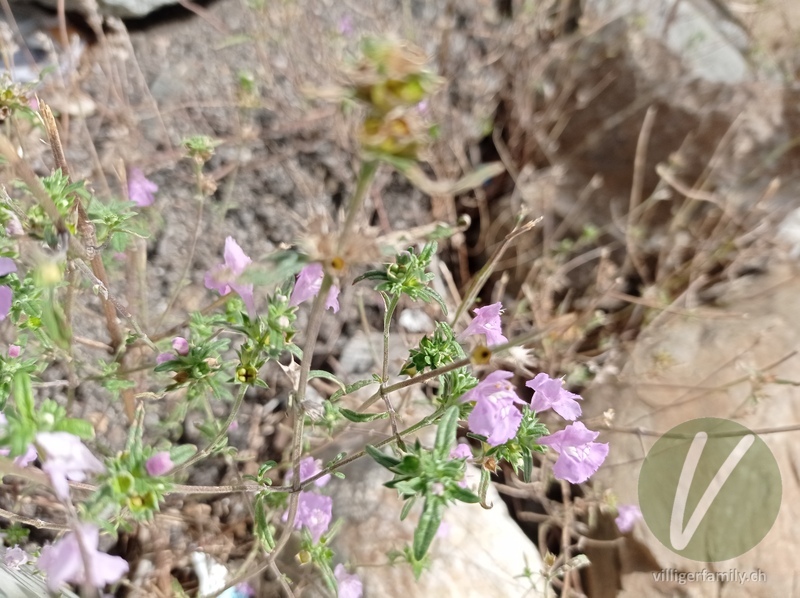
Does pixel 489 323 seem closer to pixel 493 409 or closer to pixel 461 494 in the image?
pixel 493 409

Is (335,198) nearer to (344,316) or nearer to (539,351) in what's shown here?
(344,316)

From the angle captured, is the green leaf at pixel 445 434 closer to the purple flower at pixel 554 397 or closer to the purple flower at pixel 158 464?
the purple flower at pixel 554 397

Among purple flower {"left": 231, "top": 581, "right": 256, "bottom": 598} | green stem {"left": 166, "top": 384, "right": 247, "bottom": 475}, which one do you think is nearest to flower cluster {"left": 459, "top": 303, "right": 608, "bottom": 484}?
green stem {"left": 166, "top": 384, "right": 247, "bottom": 475}

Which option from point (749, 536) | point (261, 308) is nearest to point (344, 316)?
point (261, 308)

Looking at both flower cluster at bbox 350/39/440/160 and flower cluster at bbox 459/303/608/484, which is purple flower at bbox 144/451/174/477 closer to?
flower cluster at bbox 459/303/608/484

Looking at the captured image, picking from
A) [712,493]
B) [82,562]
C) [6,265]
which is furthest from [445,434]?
[712,493]

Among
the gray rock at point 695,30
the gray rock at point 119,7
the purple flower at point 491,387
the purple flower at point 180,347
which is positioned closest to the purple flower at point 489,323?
the purple flower at point 491,387
